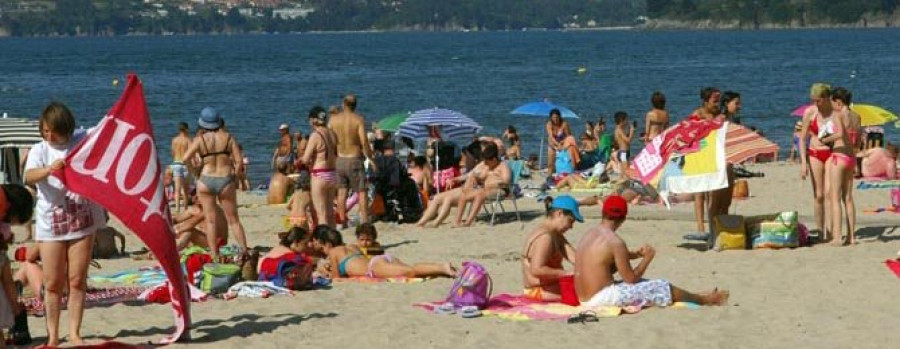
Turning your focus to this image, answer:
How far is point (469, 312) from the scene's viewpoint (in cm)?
976

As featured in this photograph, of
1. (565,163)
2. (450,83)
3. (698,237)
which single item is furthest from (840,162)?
(450,83)

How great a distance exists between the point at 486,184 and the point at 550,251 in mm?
5426

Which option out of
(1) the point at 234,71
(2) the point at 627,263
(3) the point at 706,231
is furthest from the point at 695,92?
(2) the point at 627,263

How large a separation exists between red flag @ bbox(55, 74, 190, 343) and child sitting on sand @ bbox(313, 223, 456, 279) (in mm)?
3021

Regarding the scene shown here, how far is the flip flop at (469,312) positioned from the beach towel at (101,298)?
7.25 ft

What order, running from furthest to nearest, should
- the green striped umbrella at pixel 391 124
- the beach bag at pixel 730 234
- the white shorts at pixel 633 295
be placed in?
the green striped umbrella at pixel 391 124
the beach bag at pixel 730 234
the white shorts at pixel 633 295

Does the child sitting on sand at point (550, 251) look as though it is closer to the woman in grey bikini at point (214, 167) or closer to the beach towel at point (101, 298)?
the beach towel at point (101, 298)

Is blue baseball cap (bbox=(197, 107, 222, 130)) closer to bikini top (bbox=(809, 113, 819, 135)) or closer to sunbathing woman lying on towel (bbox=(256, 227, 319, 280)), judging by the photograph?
sunbathing woman lying on towel (bbox=(256, 227, 319, 280))

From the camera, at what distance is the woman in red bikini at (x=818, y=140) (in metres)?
12.3

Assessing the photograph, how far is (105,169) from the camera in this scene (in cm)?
818

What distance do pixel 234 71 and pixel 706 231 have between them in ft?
236

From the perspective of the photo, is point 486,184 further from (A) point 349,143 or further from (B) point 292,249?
(B) point 292,249

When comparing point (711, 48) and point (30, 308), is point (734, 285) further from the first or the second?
point (711, 48)

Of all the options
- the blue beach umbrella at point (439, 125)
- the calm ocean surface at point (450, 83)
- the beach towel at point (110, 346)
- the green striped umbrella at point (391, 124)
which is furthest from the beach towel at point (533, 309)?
the calm ocean surface at point (450, 83)
